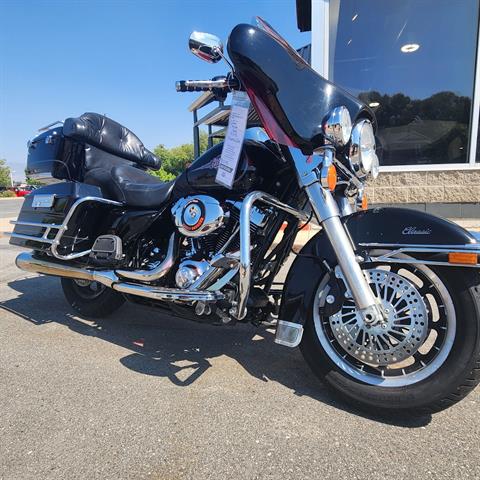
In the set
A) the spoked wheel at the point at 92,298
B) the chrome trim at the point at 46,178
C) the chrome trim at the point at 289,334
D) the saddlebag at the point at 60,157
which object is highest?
the saddlebag at the point at 60,157

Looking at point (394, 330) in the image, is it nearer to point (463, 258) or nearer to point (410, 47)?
point (463, 258)

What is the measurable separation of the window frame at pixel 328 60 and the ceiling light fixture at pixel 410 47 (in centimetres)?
94

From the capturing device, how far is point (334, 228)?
1.92m

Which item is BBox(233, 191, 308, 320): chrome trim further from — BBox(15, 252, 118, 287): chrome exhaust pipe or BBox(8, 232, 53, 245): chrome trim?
BBox(8, 232, 53, 245): chrome trim

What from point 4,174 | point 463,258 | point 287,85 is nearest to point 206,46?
point 287,85

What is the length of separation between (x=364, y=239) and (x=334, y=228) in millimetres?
202

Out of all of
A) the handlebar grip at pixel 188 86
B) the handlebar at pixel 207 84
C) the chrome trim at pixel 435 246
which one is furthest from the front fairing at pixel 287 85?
the chrome trim at pixel 435 246

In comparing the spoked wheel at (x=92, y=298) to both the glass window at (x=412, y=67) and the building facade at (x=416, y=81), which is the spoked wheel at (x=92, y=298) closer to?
the building facade at (x=416, y=81)

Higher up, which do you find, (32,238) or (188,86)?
(188,86)

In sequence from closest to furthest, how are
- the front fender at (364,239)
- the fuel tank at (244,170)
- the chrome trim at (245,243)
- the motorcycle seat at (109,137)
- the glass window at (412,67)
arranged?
the front fender at (364,239)
the chrome trim at (245,243)
the fuel tank at (244,170)
the motorcycle seat at (109,137)
the glass window at (412,67)

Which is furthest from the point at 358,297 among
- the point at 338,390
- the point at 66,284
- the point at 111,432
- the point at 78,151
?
the point at 66,284

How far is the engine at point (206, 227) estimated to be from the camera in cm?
235

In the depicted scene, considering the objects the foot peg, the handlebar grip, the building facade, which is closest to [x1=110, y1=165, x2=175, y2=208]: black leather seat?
the foot peg

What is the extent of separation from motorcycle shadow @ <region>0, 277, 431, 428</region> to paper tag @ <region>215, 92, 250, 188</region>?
1.10 meters
